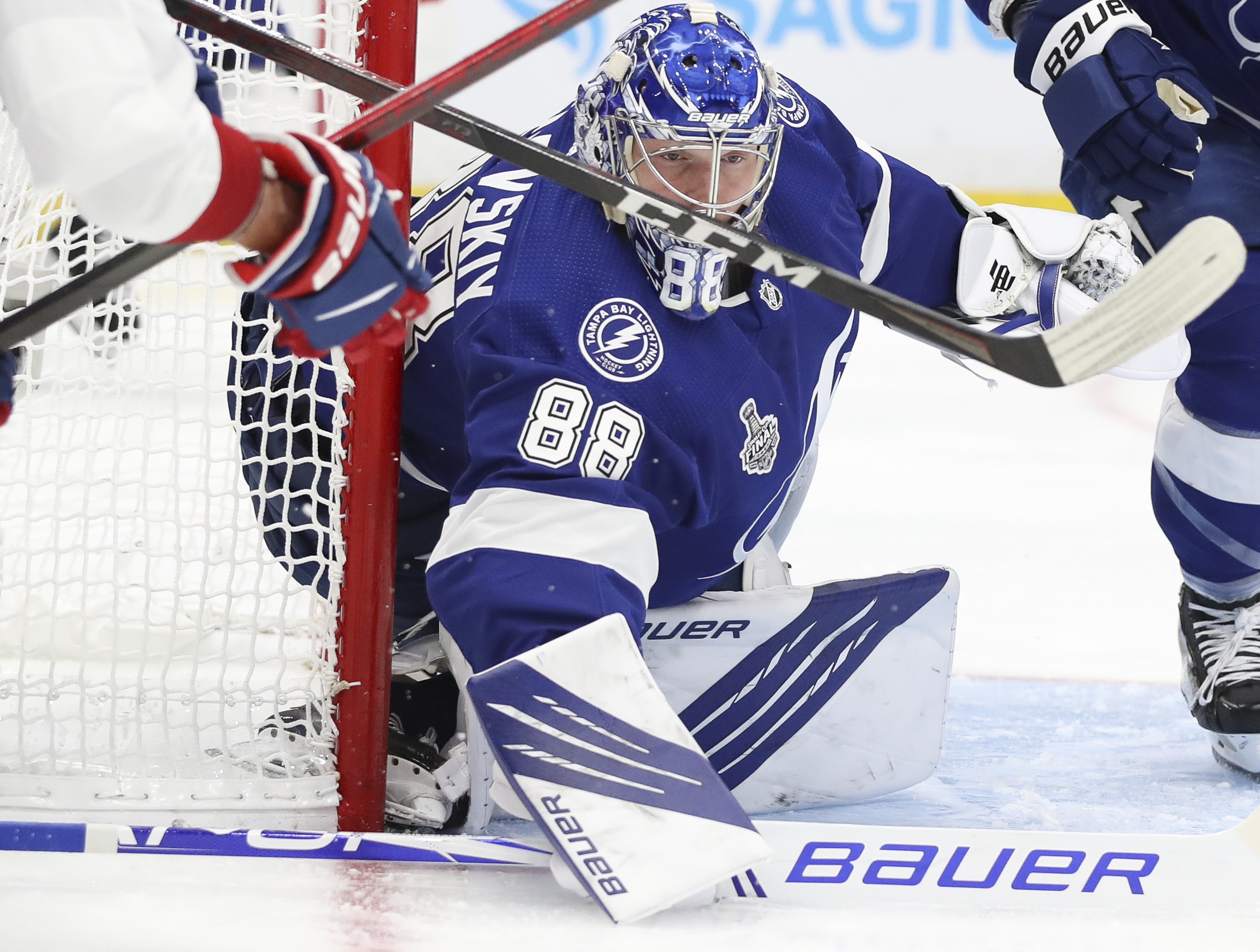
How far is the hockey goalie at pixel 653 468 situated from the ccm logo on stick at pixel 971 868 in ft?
0.50

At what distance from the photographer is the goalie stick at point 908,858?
4.78 ft

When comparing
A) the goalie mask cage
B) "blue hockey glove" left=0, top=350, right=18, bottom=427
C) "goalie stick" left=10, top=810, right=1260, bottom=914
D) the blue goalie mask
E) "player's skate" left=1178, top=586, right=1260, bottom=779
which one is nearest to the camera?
"blue hockey glove" left=0, top=350, right=18, bottom=427

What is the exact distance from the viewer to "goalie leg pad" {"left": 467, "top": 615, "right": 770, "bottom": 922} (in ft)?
4.48

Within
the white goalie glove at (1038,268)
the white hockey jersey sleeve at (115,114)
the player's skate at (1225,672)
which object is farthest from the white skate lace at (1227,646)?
the white hockey jersey sleeve at (115,114)

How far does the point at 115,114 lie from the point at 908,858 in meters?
1.04

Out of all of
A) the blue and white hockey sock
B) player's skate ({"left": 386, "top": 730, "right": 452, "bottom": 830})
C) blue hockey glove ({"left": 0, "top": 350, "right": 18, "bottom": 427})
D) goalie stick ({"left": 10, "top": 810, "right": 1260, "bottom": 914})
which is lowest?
player's skate ({"left": 386, "top": 730, "right": 452, "bottom": 830})

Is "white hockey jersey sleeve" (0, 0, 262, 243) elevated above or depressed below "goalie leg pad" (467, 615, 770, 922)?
above

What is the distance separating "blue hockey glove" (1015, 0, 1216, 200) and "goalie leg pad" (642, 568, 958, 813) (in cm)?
62

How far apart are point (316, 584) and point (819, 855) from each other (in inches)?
26.8

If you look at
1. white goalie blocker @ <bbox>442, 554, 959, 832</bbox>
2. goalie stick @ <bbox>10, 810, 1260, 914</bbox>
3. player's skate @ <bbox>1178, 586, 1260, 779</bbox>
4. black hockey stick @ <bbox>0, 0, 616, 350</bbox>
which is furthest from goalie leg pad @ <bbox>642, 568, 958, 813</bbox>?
black hockey stick @ <bbox>0, 0, 616, 350</bbox>

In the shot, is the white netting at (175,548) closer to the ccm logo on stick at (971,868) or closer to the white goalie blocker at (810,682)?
the white goalie blocker at (810,682)

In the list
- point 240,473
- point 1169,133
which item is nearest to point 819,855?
point 240,473

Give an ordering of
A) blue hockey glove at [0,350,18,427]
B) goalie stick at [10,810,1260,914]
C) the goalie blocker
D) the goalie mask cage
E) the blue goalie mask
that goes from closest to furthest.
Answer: blue hockey glove at [0,350,18,427]
goalie stick at [10,810,1260,914]
the blue goalie mask
the goalie mask cage
the goalie blocker

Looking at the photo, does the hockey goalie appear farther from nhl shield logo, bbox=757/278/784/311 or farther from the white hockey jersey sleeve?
the white hockey jersey sleeve
